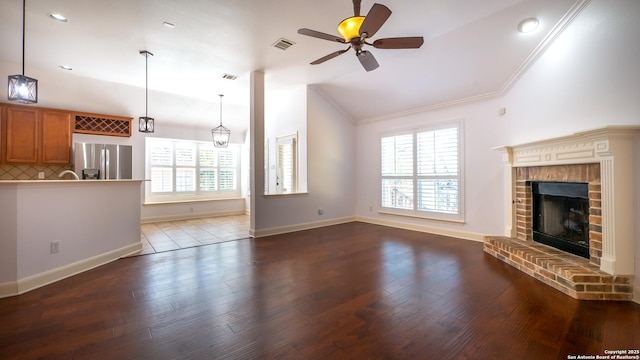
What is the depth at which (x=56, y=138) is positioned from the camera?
5.35 meters

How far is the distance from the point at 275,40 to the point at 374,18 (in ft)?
6.54

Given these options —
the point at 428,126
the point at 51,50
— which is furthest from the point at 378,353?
the point at 51,50

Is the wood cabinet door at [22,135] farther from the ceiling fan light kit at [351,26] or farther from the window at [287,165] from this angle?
the ceiling fan light kit at [351,26]

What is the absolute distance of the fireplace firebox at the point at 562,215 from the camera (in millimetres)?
3002

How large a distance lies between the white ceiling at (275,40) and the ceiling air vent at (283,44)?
0.31ft

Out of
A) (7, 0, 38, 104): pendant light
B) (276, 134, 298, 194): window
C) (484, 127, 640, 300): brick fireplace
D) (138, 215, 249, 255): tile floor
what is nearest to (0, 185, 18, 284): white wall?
(7, 0, 38, 104): pendant light

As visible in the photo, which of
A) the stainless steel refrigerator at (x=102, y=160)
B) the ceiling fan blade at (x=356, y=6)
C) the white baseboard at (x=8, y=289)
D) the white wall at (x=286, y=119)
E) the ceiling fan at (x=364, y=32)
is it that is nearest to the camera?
the ceiling fan at (x=364, y=32)

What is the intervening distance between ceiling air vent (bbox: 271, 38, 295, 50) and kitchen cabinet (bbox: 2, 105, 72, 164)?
196 inches

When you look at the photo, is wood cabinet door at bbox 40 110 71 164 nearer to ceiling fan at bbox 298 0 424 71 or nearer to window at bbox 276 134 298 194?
window at bbox 276 134 298 194

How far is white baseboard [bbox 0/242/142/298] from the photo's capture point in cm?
252

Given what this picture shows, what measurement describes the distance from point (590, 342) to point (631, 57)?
2535 millimetres

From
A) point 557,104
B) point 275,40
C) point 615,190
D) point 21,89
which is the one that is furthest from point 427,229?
point 21,89

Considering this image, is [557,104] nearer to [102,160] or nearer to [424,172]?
[424,172]

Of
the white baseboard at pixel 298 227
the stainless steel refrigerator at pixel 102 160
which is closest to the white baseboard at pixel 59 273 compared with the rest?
the white baseboard at pixel 298 227
